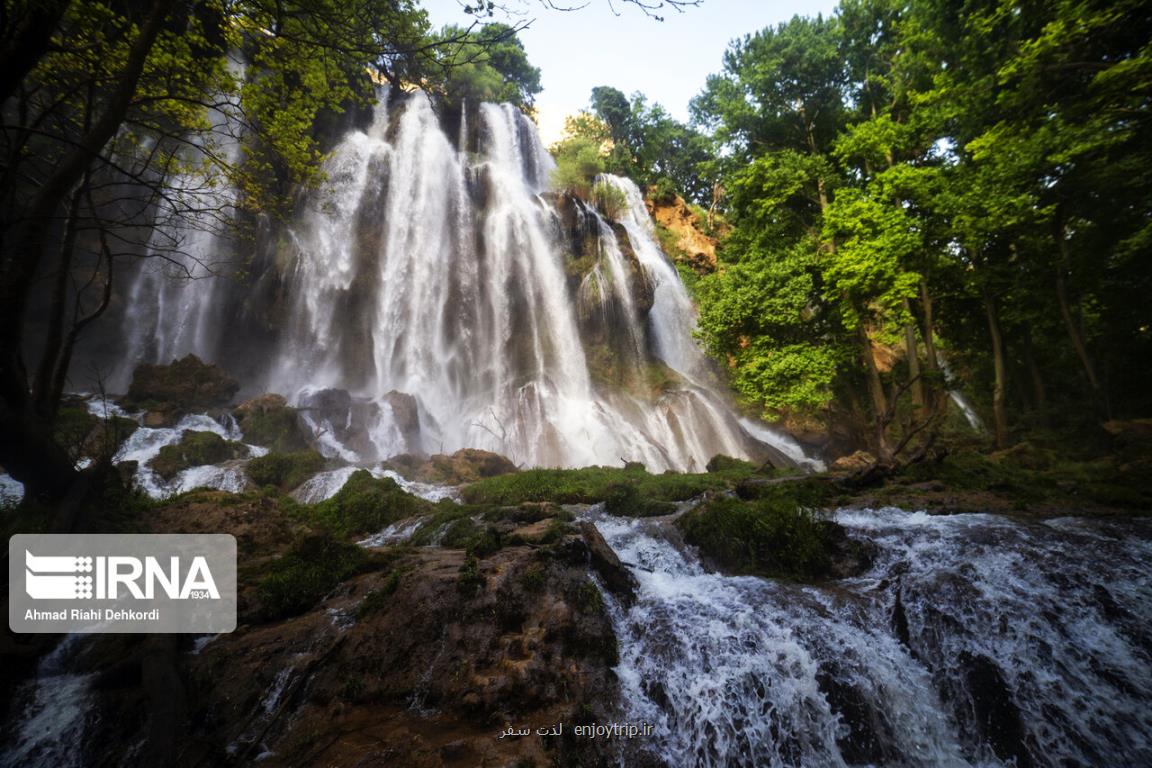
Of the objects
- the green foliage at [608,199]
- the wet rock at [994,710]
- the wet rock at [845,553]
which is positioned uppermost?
the green foliage at [608,199]

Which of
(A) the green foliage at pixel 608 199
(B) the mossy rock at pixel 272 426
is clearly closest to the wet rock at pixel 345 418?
(B) the mossy rock at pixel 272 426

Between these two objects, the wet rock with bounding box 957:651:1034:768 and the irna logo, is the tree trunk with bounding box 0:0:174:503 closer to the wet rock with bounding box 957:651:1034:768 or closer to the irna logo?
the irna logo

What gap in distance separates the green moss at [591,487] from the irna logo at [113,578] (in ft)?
19.8

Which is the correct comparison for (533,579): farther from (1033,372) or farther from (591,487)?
(1033,372)

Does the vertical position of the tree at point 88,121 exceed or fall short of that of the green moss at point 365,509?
it exceeds it

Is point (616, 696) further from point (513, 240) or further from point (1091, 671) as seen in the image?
point (513, 240)

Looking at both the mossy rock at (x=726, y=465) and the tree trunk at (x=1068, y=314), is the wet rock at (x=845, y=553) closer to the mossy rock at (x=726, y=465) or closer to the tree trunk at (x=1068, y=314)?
the mossy rock at (x=726, y=465)

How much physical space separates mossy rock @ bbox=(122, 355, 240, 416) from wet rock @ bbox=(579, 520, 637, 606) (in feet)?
58.2

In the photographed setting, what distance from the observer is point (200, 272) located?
24.1 meters

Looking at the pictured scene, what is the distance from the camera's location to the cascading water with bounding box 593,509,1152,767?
3596 mm

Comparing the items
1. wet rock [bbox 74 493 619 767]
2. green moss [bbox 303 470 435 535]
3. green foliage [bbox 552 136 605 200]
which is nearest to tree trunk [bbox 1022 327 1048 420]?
wet rock [bbox 74 493 619 767]

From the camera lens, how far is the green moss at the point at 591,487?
1033cm

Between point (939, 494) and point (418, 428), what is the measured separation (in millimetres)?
17373

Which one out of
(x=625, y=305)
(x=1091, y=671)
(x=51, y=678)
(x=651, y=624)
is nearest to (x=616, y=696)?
(x=651, y=624)
